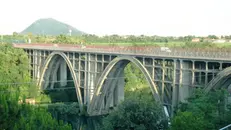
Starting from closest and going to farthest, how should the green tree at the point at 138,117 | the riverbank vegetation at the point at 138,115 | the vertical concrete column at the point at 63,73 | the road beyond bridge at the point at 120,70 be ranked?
the riverbank vegetation at the point at 138,115
the green tree at the point at 138,117
the road beyond bridge at the point at 120,70
the vertical concrete column at the point at 63,73

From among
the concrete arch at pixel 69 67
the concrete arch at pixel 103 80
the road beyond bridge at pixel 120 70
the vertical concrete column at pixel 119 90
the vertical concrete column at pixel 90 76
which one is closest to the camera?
the road beyond bridge at pixel 120 70

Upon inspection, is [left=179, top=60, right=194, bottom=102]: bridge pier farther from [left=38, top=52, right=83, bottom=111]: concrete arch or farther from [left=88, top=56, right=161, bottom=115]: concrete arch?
[left=38, top=52, right=83, bottom=111]: concrete arch

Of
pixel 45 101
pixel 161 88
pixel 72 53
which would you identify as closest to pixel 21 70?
pixel 45 101

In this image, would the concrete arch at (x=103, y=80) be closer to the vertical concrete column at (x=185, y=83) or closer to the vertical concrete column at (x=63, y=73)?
the vertical concrete column at (x=185, y=83)

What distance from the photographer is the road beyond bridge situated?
31678 mm

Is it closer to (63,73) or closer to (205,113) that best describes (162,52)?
(205,113)

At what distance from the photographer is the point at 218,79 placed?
29.5 m

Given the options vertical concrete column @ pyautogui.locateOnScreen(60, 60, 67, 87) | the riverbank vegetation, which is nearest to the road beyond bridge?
vertical concrete column @ pyautogui.locateOnScreen(60, 60, 67, 87)

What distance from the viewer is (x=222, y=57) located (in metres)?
30.0

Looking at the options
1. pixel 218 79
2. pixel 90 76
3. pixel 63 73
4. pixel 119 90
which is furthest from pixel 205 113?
pixel 63 73

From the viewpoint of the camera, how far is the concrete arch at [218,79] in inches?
1146

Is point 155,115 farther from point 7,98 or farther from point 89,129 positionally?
point 89,129

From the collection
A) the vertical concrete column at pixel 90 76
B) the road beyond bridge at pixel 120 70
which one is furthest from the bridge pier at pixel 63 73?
→ the vertical concrete column at pixel 90 76

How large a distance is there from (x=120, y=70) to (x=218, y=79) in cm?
1922
